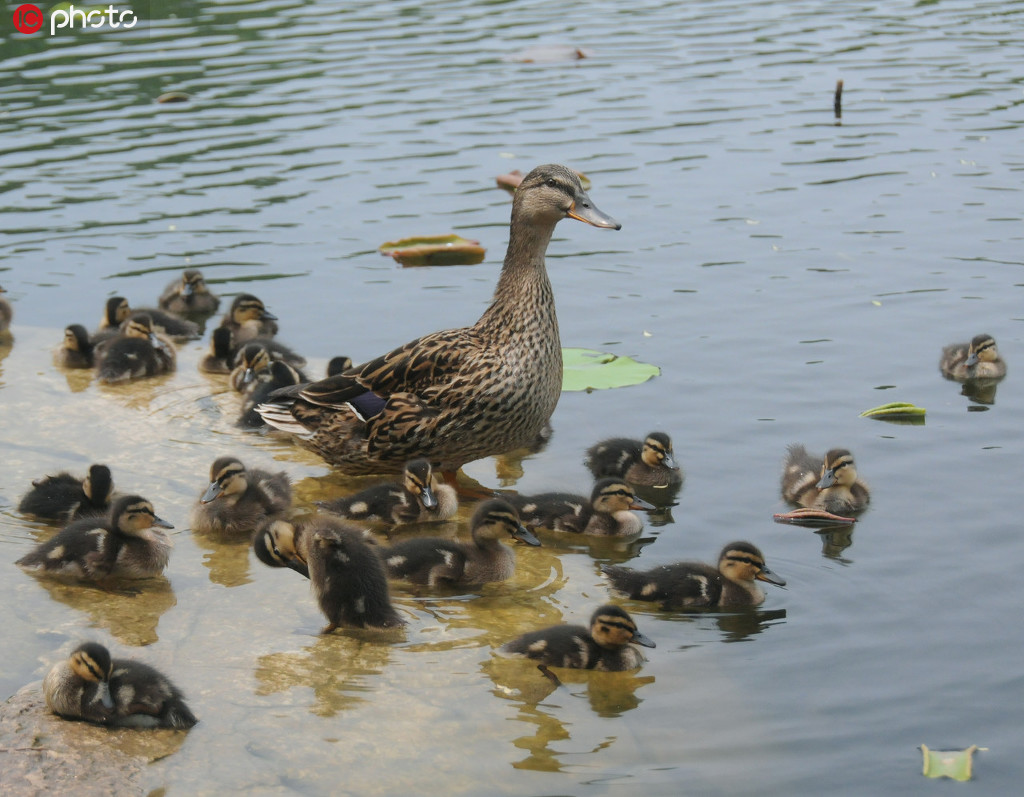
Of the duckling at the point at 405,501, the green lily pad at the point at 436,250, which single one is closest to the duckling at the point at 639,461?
Answer: the duckling at the point at 405,501

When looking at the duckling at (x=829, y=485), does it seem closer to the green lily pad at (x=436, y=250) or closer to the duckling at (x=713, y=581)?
the duckling at (x=713, y=581)

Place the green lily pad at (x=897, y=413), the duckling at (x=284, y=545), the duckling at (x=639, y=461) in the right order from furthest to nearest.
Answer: the green lily pad at (x=897, y=413)
the duckling at (x=639, y=461)
the duckling at (x=284, y=545)

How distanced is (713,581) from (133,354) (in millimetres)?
4210

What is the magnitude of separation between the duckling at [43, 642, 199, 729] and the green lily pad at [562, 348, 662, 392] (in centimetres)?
381

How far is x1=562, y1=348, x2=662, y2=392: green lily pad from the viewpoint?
7.81 m

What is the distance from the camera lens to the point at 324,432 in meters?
6.60

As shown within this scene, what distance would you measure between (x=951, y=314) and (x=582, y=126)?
5.62m

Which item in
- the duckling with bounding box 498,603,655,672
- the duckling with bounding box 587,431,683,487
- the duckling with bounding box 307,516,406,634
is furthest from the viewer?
the duckling with bounding box 587,431,683,487

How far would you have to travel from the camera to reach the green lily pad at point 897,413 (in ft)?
23.7

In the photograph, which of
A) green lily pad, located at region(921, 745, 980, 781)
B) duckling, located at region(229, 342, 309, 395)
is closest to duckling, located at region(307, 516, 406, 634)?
green lily pad, located at region(921, 745, 980, 781)

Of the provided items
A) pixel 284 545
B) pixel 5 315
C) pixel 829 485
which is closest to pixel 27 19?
pixel 5 315

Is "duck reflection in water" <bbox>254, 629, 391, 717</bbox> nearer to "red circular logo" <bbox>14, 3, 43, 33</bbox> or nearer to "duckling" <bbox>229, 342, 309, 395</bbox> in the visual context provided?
"duckling" <bbox>229, 342, 309, 395</bbox>

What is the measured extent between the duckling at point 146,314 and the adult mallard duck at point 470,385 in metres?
2.49

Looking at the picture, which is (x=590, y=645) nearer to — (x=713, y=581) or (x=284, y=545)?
(x=713, y=581)
